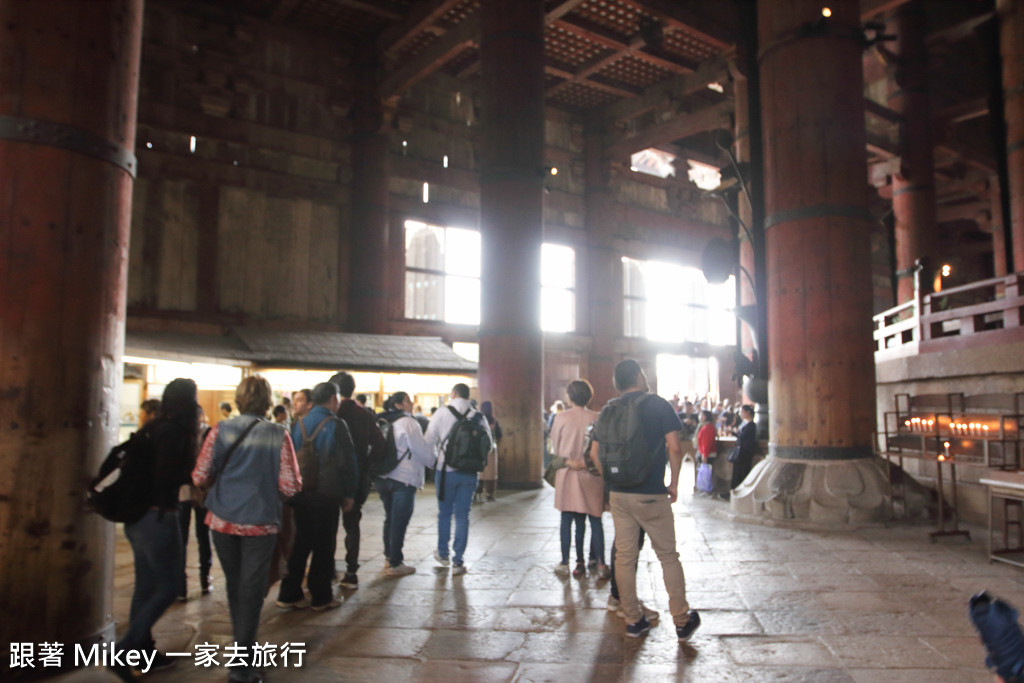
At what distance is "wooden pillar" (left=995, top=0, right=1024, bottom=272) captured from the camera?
42.9 ft

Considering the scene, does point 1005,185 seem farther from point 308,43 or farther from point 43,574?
point 43,574

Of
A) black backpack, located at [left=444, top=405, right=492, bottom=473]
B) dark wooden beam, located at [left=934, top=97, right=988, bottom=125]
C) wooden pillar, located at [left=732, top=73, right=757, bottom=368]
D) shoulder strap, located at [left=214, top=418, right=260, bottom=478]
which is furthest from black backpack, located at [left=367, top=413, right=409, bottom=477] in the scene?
dark wooden beam, located at [left=934, top=97, right=988, bottom=125]

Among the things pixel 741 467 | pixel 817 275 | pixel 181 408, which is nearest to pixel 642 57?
pixel 817 275

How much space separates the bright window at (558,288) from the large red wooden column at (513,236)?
8086 millimetres

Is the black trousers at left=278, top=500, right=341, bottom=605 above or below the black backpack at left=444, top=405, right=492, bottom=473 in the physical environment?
below

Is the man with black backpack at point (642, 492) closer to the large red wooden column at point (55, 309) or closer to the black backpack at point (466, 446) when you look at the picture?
the black backpack at point (466, 446)

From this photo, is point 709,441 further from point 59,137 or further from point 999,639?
point 999,639

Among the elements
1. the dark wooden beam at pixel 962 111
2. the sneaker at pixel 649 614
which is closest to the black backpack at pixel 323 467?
the sneaker at pixel 649 614

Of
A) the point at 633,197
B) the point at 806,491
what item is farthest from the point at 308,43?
the point at 806,491

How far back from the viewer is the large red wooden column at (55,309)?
3400 mm

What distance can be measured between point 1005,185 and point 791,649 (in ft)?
55.3

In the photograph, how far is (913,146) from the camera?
702 inches

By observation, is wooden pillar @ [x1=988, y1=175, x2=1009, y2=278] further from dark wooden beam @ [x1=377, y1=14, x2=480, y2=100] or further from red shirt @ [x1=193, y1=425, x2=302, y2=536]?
red shirt @ [x1=193, y1=425, x2=302, y2=536]

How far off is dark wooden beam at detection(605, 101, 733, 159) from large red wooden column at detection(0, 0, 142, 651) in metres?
15.0
